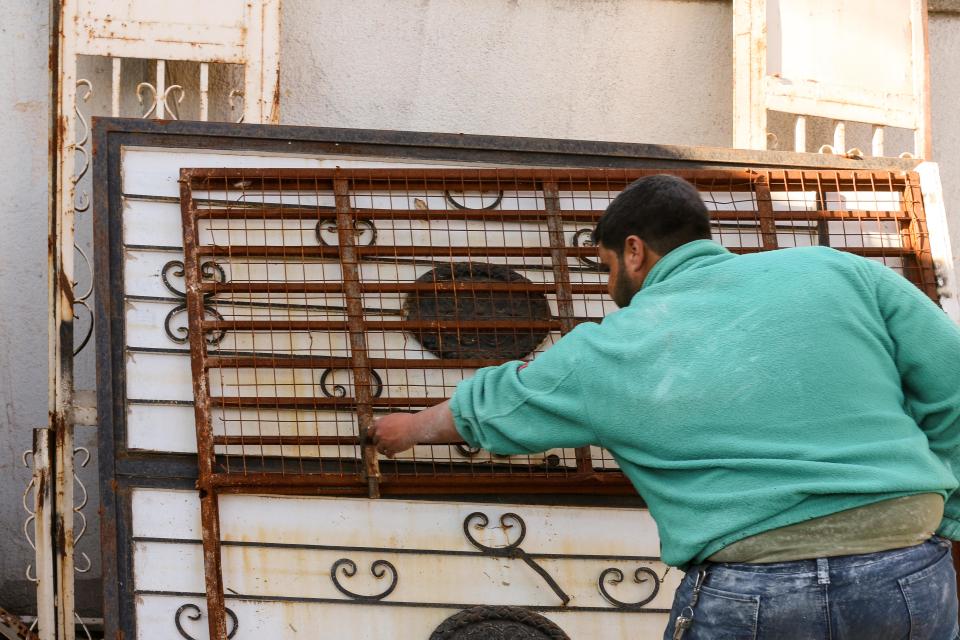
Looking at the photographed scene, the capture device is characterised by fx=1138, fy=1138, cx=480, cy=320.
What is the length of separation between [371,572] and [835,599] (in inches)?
55.9

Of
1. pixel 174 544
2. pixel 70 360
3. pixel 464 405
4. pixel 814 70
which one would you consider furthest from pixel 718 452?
pixel 814 70

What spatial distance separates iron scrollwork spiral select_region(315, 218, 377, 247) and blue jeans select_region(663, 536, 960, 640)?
1.59 m

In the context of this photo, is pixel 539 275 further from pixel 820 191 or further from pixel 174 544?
pixel 174 544

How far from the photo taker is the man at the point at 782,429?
206cm

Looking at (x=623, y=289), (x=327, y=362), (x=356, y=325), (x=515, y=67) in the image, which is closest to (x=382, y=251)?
(x=356, y=325)

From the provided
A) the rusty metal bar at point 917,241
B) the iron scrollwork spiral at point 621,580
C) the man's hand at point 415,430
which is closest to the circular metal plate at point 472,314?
the man's hand at point 415,430

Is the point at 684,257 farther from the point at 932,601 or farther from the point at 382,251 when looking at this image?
the point at 382,251

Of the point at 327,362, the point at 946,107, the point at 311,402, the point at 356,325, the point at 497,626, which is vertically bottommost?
the point at 497,626

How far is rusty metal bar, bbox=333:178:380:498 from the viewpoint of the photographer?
3.10 metres

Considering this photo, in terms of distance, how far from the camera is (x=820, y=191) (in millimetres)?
3531

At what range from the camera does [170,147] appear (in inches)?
129

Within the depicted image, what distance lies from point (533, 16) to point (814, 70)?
1074 millimetres

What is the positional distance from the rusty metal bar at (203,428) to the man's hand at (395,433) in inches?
22.2

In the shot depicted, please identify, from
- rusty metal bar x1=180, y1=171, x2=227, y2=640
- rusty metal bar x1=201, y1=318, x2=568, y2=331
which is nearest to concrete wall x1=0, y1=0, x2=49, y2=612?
rusty metal bar x1=180, y1=171, x2=227, y2=640
